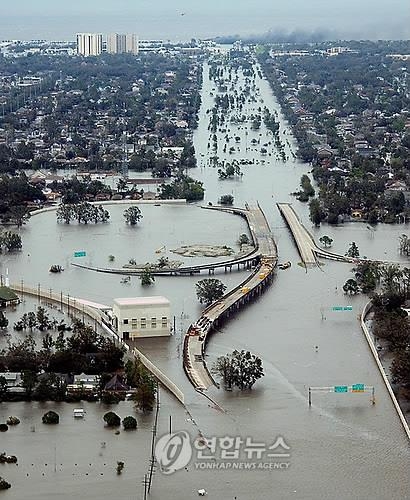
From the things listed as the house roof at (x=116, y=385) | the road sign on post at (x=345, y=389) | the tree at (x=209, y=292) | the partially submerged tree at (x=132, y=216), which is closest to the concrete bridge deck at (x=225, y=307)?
the tree at (x=209, y=292)

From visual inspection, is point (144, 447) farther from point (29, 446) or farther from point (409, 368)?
point (409, 368)

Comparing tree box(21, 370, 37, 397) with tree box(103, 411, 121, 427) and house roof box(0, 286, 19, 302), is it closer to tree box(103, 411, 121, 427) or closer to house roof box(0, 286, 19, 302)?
tree box(103, 411, 121, 427)

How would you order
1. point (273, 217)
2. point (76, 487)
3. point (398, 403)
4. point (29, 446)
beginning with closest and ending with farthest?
1. point (76, 487)
2. point (29, 446)
3. point (398, 403)
4. point (273, 217)

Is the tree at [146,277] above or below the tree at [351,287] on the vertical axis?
below

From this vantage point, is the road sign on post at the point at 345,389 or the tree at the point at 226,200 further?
the tree at the point at 226,200

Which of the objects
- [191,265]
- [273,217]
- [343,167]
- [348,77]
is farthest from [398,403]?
[348,77]

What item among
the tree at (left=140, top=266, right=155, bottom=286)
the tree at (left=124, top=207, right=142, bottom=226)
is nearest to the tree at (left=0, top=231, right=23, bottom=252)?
the tree at (left=124, top=207, right=142, bottom=226)

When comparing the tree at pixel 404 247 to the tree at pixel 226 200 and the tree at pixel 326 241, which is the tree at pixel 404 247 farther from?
the tree at pixel 226 200
